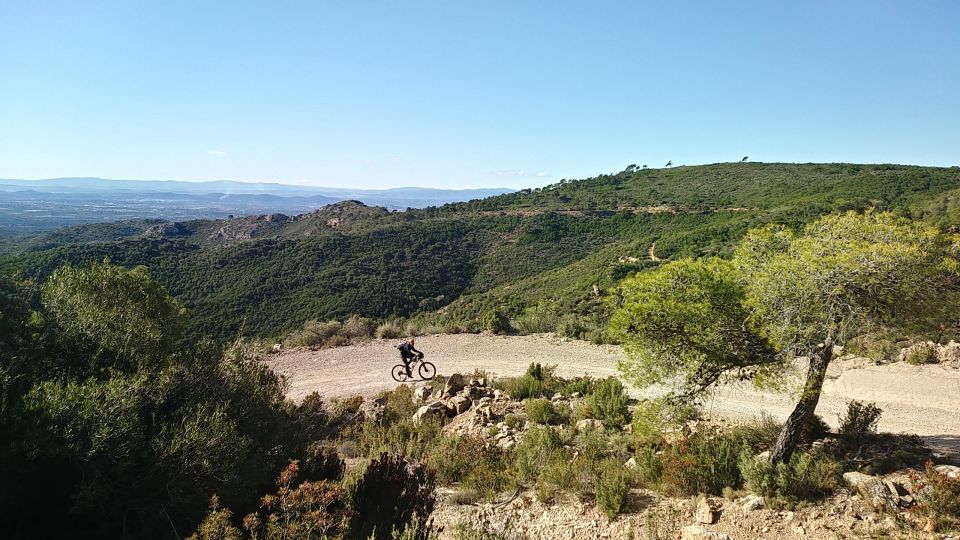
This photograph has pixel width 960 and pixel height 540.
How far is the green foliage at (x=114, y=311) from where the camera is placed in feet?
22.2

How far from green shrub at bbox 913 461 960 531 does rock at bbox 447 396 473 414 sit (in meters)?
7.44

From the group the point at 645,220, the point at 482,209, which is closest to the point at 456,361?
the point at 645,220

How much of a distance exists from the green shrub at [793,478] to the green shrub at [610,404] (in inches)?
109

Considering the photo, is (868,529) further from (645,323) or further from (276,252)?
(276,252)

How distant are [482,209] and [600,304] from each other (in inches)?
1766

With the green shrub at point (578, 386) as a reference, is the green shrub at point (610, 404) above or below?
above

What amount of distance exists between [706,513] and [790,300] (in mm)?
2753

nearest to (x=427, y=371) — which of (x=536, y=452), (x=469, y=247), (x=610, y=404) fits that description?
(x=610, y=404)

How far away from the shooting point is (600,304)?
73.2ft

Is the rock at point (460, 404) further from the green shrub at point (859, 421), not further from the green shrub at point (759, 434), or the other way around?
the green shrub at point (859, 421)

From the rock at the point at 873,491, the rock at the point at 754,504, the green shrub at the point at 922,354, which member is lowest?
the rock at the point at 754,504

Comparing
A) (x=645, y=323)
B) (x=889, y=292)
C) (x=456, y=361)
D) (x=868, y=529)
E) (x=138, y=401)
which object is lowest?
(x=456, y=361)

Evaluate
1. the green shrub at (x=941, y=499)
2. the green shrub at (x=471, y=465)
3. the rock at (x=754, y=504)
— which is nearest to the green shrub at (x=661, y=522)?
the rock at (x=754, y=504)

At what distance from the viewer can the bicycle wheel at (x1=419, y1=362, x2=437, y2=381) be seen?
13.3m
